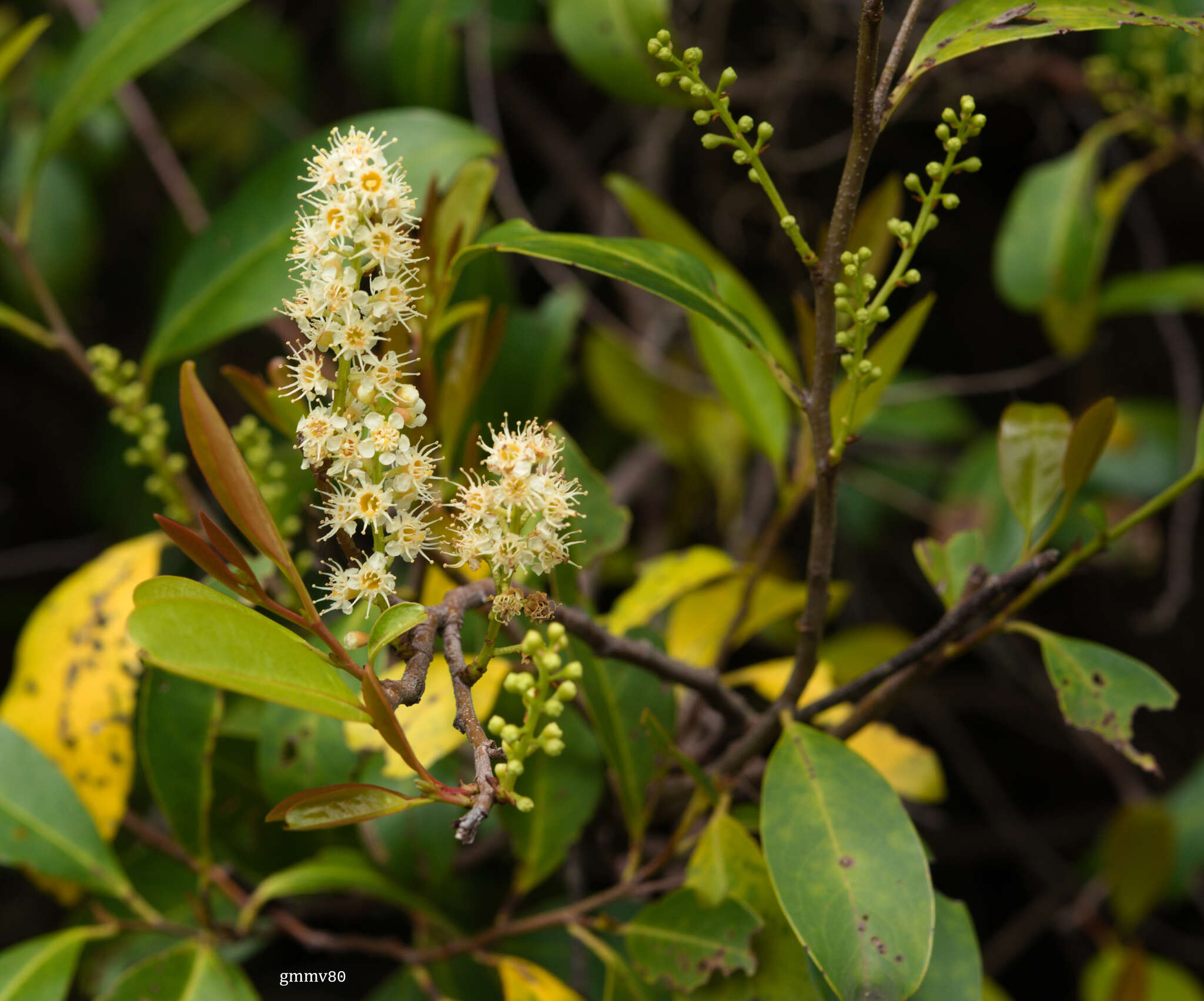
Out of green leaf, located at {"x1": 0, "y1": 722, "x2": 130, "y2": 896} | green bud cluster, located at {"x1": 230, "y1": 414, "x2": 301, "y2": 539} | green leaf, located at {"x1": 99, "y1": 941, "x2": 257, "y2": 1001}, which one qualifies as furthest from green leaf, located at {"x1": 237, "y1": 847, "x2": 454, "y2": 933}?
green bud cluster, located at {"x1": 230, "y1": 414, "x2": 301, "y2": 539}

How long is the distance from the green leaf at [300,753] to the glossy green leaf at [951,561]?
537 millimetres

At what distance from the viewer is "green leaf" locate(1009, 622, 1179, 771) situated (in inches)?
28.9

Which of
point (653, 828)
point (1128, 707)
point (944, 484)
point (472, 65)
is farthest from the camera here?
point (944, 484)

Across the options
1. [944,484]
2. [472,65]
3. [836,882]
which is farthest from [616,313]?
[836,882]

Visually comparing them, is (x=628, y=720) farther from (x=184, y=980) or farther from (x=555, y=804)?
(x=184, y=980)

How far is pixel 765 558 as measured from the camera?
1.00 metres

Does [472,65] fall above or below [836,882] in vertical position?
above

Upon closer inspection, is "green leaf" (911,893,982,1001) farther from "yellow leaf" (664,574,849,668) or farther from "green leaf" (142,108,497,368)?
"green leaf" (142,108,497,368)

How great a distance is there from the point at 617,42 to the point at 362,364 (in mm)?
826

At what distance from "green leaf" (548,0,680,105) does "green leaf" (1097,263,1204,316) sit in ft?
2.87

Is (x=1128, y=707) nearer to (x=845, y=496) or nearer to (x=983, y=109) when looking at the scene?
(x=845, y=496)

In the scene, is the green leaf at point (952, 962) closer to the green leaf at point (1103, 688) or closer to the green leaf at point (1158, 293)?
the green leaf at point (1103, 688)

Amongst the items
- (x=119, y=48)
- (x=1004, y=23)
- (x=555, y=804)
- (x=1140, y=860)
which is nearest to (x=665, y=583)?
(x=555, y=804)

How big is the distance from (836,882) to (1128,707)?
0.96 feet
